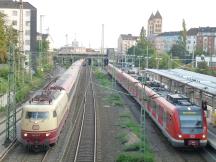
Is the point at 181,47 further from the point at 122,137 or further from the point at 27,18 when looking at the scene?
the point at 122,137

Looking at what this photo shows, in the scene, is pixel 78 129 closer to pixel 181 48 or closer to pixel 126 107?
pixel 126 107

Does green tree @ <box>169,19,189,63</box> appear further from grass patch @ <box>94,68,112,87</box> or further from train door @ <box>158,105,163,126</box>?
train door @ <box>158,105,163,126</box>

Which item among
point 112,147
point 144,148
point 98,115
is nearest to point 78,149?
point 112,147

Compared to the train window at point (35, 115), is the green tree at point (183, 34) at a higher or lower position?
higher

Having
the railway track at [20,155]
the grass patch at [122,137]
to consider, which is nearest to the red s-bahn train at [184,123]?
the grass patch at [122,137]

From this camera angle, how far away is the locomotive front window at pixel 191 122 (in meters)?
24.5

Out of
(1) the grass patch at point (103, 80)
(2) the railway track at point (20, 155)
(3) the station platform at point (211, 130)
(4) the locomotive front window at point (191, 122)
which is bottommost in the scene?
(2) the railway track at point (20, 155)

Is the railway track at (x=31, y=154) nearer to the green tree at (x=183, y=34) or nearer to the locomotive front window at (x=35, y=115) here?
the locomotive front window at (x=35, y=115)

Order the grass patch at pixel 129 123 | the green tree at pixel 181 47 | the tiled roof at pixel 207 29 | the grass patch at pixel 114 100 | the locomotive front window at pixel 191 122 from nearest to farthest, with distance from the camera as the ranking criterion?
the locomotive front window at pixel 191 122, the grass patch at pixel 129 123, the grass patch at pixel 114 100, the green tree at pixel 181 47, the tiled roof at pixel 207 29

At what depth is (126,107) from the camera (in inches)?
1762

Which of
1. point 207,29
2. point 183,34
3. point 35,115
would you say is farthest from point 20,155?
point 207,29

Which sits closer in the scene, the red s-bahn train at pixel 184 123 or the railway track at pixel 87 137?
the railway track at pixel 87 137

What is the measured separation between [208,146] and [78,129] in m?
9.91

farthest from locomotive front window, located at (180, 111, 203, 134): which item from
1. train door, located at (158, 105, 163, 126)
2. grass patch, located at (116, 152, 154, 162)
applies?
train door, located at (158, 105, 163, 126)
